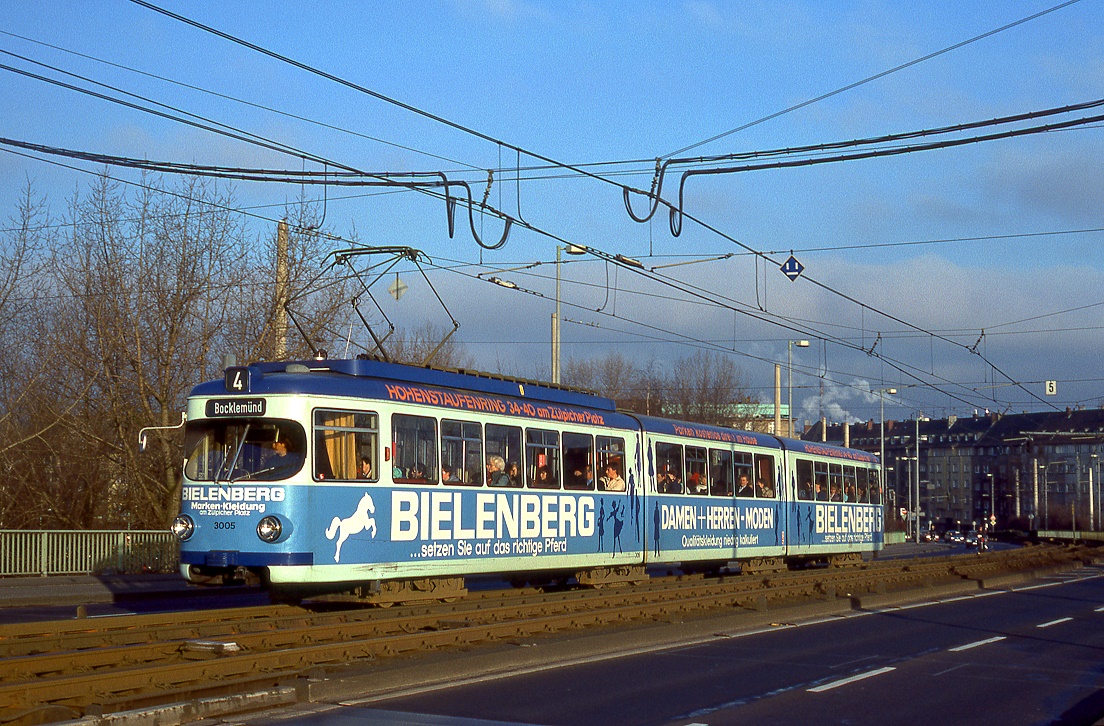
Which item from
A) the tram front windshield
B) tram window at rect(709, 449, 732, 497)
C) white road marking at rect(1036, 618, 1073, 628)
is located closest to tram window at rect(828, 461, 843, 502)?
tram window at rect(709, 449, 732, 497)

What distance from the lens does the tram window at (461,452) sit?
57.1ft

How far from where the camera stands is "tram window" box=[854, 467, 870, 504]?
34.6m

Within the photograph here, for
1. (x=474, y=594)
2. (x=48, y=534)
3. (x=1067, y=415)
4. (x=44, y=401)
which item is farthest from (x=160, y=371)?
(x=1067, y=415)

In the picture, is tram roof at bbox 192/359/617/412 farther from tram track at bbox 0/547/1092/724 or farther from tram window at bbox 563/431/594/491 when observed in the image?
tram track at bbox 0/547/1092/724

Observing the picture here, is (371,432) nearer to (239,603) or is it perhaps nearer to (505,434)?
(505,434)

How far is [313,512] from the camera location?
50.3ft

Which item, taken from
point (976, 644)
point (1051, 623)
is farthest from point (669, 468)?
point (976, 644)

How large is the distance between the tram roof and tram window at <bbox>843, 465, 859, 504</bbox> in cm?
1620

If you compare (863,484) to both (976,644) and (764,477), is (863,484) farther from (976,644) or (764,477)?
(976,644)

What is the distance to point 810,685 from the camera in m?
11.8

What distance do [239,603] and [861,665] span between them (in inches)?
457

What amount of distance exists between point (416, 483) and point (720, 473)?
10.7 metres

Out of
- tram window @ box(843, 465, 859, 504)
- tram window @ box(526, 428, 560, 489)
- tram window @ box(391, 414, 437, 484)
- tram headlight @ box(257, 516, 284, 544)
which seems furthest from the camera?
tram window @ box(843, 465, 859, 504)

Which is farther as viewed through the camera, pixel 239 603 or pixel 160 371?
pixel 160 371
